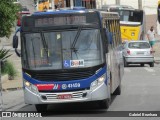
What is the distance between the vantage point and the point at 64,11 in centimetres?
1488

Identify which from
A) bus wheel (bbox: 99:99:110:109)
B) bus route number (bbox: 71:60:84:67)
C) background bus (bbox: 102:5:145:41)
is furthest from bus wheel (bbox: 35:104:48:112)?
background bus (bbox: 102:5:145:41)

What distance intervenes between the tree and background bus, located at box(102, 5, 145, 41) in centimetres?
2298

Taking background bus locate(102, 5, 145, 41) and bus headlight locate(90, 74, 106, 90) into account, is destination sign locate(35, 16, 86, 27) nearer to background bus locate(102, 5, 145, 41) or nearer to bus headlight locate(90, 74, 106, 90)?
bus headlight locate(90, 74, 106, 90)

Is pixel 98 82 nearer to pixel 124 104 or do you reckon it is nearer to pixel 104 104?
pixel 104 104

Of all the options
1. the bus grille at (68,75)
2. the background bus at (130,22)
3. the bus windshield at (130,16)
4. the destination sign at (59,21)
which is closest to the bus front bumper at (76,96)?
the bus grille at (68,75)

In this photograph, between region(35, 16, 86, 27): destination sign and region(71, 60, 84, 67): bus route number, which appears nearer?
region(71, 60, 84, 67): bus route number

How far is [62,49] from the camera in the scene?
1434 centimetres

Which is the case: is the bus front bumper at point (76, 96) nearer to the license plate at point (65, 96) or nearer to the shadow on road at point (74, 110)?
the license plate at point (65, 96)

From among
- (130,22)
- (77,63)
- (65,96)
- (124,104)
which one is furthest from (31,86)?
(130,22)

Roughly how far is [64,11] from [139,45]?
19.2m

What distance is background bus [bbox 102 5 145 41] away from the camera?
4603 cm

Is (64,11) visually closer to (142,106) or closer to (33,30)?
(33,30)

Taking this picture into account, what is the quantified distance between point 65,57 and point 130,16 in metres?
33.1

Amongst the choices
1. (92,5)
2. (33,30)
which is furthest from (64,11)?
(92,5)
